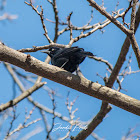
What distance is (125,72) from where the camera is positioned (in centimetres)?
599

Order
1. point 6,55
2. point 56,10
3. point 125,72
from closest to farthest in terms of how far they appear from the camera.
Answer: point 6,55 → point 56,10 → point 125,72

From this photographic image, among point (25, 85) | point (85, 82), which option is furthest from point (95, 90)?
point (25, 85)

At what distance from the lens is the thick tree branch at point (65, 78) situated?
340cm

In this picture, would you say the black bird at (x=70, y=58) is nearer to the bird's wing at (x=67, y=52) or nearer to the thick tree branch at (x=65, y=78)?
the bird's wing at (x=67, y=52)

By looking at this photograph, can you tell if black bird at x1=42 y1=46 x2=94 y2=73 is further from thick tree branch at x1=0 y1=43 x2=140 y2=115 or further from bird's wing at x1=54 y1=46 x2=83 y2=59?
thick tree branch at x1=0 y1=43 x2=140 y2=115

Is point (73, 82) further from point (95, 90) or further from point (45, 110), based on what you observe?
point (45, 110)

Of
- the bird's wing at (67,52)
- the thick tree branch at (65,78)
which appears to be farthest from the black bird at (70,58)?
the thick tree branch at (65,78)

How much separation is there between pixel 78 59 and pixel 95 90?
57.6 inches

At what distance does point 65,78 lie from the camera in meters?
3.60

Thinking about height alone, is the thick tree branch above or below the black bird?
below

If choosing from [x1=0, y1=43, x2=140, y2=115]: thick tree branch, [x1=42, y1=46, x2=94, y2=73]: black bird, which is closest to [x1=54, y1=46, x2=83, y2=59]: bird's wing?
[x1=42, y1=46, x2=94, y2=73]: black bird

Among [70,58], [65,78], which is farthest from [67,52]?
[65,78]

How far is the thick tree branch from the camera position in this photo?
11.1ft

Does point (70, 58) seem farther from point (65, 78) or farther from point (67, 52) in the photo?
point (65, 78)
